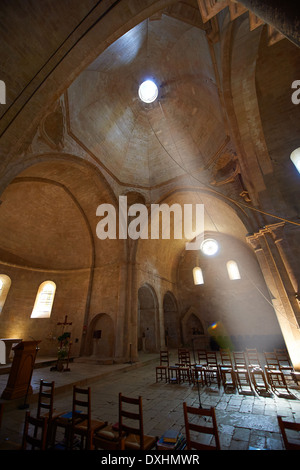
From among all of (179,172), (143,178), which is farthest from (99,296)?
(179,172)

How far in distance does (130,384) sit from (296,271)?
288 inches

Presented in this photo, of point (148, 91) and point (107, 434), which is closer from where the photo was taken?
point (107, 434)

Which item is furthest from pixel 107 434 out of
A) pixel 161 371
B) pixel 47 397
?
pixel 161 371

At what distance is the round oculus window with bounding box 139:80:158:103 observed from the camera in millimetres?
12425

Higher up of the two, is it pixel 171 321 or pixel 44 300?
pixel 44 300

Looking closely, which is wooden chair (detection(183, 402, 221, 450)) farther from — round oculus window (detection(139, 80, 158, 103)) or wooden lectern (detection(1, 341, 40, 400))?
round oculus window (detection(139, 80, 158, 103))

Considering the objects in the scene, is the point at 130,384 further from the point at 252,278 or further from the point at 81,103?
the point at 81,103

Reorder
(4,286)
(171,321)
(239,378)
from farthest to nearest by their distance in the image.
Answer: (171,321) → (4,286) → (239,378)

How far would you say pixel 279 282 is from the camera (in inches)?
290

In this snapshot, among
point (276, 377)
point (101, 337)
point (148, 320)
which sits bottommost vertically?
point (276, 377)

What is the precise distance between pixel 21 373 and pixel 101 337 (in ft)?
21.8

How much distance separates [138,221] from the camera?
43.4ft

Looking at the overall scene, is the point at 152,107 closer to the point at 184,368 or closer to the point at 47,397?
the point at 184,368

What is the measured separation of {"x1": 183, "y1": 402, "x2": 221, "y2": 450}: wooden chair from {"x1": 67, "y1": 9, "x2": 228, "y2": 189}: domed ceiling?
1059 centimetres
